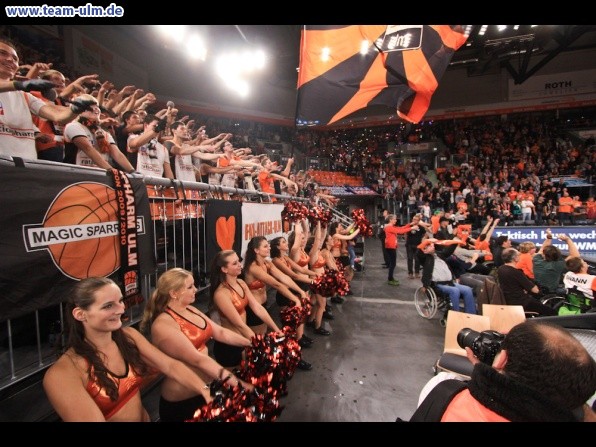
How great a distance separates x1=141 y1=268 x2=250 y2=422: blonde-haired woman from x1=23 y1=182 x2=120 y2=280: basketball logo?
42 cm

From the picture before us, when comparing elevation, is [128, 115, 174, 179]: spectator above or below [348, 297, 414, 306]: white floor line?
above

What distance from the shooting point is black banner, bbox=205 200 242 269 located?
11.3ft

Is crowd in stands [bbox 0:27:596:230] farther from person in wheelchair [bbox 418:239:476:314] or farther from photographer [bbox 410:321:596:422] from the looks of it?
person in wheelchair [bbox 418:239:476:314]

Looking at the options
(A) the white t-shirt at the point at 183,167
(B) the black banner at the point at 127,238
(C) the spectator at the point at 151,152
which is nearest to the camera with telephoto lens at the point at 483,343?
(B) the black banner at the point at 127,238

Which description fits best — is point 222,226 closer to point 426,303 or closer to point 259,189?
point 259,189

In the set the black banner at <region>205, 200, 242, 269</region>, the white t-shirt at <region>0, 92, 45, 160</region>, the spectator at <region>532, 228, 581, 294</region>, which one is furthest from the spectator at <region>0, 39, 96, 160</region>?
the spectator at <region>532, 228, 581, 294</region>

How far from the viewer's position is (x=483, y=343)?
5.65 ft

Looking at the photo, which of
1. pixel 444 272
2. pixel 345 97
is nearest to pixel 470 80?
pixel 444 272

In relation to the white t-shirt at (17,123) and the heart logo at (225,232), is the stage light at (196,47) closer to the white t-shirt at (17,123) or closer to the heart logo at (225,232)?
the white t-shirt at (17,123)

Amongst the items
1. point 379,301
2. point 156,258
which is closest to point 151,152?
point 156,258

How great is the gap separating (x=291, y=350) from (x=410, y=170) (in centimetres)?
2148

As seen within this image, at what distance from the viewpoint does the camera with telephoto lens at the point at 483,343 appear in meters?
1.68

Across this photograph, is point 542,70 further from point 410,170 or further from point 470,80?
point 410,170

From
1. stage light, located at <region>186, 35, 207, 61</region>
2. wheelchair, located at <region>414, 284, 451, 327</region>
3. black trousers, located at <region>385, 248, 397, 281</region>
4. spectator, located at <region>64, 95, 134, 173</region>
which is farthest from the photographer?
stage light, located at <region>186, 35, 207, 61</region>
